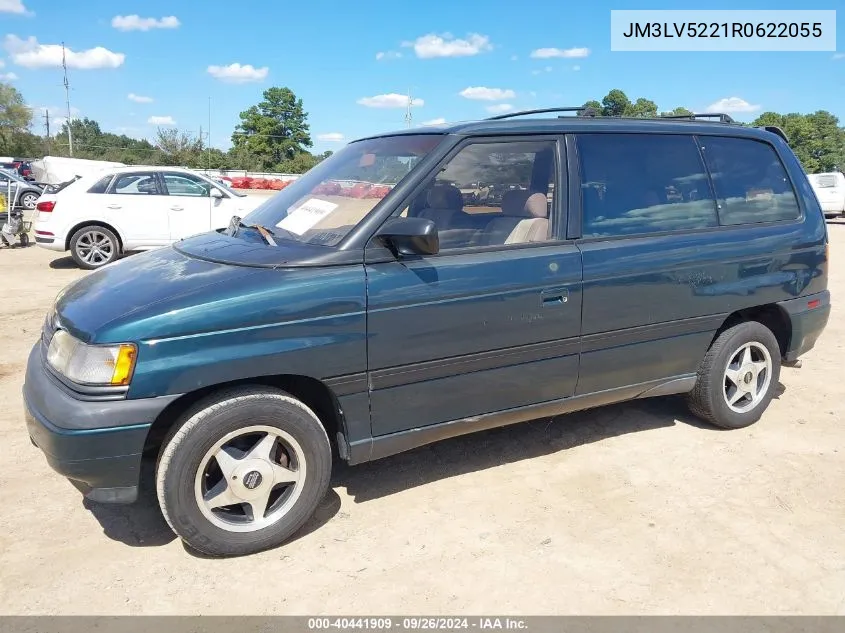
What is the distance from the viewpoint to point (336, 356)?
2877mm

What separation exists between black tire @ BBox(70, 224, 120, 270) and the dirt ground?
6.77m

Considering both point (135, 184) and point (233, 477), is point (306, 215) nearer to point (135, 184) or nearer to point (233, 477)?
point (233, 477)

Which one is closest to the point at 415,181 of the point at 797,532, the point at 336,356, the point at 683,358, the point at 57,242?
the point at 336,356

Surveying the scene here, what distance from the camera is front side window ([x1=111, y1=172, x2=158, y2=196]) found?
10383 millimetres

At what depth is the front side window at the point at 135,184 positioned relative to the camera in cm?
1038

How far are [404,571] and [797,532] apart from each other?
1.94 meters

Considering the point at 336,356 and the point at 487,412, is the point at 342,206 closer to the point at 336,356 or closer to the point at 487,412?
the point at 336,356

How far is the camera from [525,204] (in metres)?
3.55

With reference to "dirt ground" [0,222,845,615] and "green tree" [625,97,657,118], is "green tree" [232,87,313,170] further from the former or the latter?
"dirt ground" [0,222,845,615]

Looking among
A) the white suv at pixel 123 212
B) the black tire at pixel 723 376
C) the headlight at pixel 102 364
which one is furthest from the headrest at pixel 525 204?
the white suv at pixel 123 212

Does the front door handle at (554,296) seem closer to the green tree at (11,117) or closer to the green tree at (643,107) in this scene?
the green tree at (643,107)

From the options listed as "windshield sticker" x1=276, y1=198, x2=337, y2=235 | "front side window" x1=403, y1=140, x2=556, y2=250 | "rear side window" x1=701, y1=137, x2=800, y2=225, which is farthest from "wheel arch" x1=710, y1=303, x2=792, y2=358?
"windshield sticker" x1=276, y1=198, x2=337, y2=235

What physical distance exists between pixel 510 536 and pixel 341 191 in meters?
2.01
